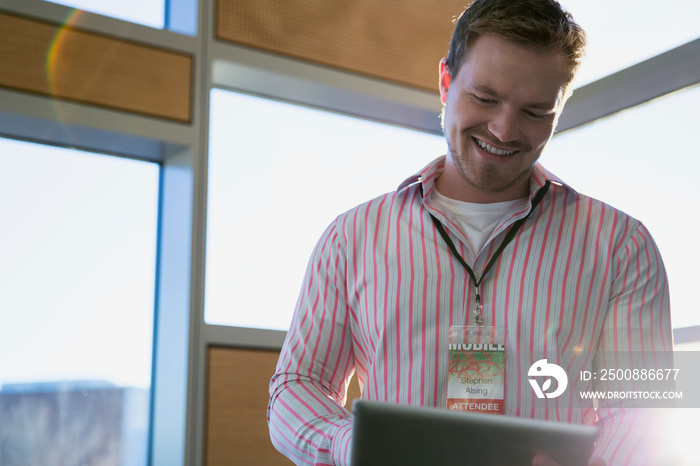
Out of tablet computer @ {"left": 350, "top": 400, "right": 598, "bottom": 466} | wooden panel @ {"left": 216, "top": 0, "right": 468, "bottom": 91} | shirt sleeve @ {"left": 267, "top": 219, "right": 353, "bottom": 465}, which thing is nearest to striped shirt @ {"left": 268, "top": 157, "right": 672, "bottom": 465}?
shirt sleeve @ {"left": 267, "top": 219, "right": 353, "bottom": 465}

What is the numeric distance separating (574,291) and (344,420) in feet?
1.71

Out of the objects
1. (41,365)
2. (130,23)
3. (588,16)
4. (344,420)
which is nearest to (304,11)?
(130,23)

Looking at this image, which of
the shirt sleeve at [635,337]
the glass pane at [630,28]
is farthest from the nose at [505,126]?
the glass pane at [630,28]

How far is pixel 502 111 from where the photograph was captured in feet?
5.47

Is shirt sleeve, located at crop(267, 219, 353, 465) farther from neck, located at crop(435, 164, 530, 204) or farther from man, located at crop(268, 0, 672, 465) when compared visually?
neck, located at crop(435, 164, 530, 204)

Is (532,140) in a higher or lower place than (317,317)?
higher

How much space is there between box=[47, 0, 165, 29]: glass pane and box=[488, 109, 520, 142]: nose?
1716 mm

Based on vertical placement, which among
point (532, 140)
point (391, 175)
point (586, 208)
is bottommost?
point (586, 208)

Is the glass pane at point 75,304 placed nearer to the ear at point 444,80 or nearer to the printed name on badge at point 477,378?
the ear at point 444,80

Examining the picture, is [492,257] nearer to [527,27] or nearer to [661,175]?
[527,27]

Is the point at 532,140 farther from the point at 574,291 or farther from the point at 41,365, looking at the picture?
the point at 41,365

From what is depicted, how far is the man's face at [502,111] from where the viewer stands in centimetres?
166

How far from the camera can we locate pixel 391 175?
359 cm

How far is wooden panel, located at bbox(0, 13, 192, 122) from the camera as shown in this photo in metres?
2.64
